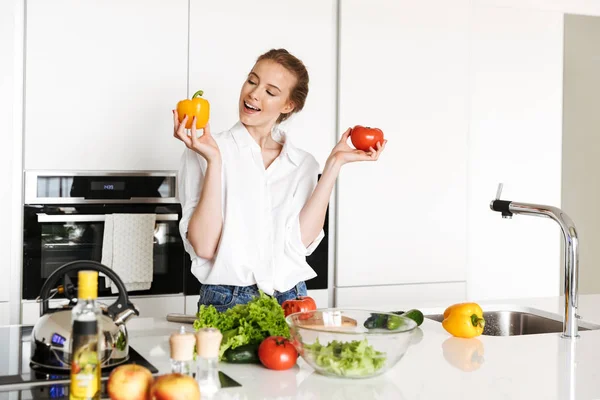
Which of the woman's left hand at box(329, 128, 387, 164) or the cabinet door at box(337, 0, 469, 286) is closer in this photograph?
the woman's left hand at box(329, 128, 387, 164)

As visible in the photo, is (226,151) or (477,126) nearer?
(226,151)

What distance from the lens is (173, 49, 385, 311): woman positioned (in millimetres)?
2375

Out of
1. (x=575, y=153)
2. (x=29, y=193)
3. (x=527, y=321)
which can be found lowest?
(x=527, y=321)

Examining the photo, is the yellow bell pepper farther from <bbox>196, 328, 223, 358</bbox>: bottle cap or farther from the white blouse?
<bbox>196, 328, 223, 358</bbox>: bottle cap

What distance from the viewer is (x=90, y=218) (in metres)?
3.30

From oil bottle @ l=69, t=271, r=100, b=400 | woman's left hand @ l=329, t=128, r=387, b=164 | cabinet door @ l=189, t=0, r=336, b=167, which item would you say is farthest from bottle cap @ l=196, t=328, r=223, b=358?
cabinet door @ l=189, t=0, r=336, b=167

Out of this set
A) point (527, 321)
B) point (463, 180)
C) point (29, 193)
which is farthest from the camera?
point (463, 180)

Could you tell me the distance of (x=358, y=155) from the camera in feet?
8.03

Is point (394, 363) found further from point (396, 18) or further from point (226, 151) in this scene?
point (396, 18)

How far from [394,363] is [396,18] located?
2426mm

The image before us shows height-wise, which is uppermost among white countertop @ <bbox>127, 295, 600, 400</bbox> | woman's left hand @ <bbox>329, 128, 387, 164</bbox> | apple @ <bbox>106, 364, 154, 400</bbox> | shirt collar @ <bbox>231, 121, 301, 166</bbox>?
shirt collar @ <bbox>231, 121, 301, 166</bbox>

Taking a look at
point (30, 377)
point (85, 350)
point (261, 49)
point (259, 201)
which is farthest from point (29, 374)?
point (261, 49)

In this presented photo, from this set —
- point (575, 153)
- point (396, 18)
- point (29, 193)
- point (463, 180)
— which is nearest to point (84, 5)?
point (29, 193)

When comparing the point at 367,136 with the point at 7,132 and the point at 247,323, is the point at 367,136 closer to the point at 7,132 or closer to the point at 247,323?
the point at 247,323
